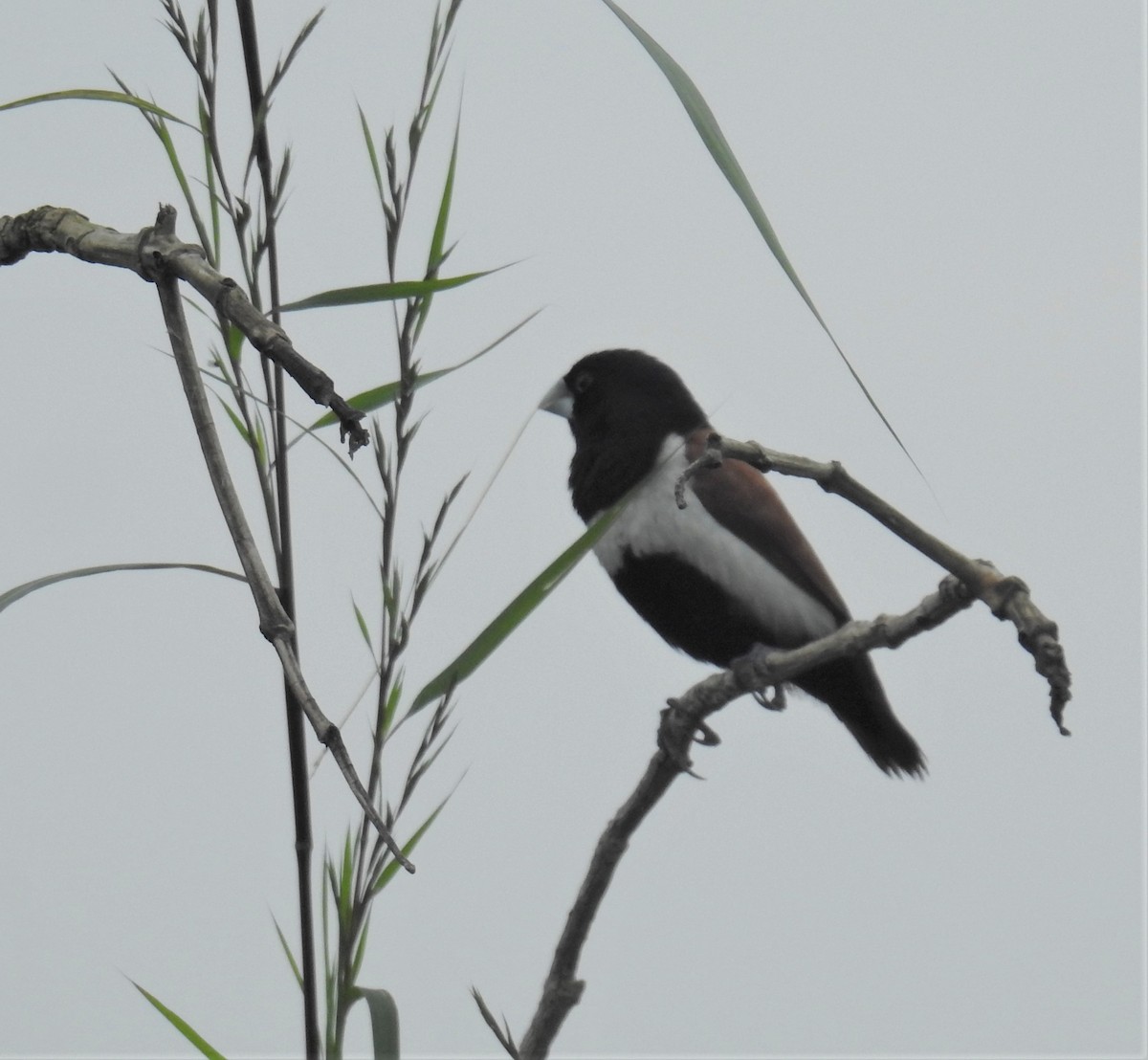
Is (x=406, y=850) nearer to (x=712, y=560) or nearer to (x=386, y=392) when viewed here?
(x=386, y=392)

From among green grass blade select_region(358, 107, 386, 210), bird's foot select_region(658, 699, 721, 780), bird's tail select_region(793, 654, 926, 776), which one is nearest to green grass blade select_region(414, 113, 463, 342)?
green grass blade select_region(358, 107, 386, 210)

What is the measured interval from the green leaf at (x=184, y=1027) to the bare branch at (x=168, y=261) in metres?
0.49

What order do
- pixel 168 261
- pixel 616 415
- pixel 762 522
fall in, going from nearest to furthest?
pixel 168 261
pixel 762 522
pixel 616 415

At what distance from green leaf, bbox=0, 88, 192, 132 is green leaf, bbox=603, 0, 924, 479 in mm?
375

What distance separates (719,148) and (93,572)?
0.52 metres

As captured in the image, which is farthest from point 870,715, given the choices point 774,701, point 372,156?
point 372,156

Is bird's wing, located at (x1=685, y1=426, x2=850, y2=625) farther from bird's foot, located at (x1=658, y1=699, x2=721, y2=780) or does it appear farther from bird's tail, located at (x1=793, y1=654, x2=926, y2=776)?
bird's foot, located at (x1=658, y1=699, x2=721, y2=780)

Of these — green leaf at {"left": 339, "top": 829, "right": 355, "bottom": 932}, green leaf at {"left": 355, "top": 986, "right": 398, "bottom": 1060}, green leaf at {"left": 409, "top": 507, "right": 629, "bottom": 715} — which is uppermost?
green leaf at {"left": 409, "top": 507, "right": 629, "bottom": 715}

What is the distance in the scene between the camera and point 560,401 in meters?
2.69

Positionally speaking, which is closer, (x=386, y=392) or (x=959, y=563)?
(x=959, y=563)

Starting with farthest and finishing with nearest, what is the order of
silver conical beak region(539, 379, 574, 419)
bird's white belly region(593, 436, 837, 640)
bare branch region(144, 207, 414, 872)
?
silver conical beak region(539, 379, 574, 419) < bird's white belly region(593, 436, 837, 640) < bare branch region(144, 207, 414, 872)

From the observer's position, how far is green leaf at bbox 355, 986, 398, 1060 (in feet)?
2.94

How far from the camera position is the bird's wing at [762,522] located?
7.75 feet

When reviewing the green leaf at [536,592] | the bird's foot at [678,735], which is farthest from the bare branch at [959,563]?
the bird's foot at [678,735]
